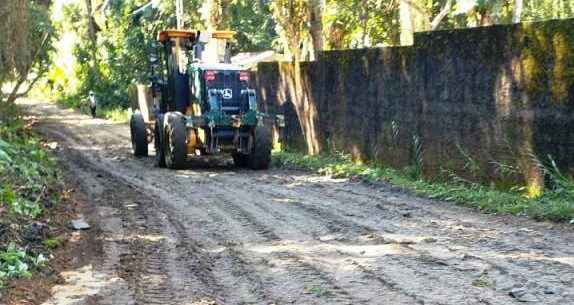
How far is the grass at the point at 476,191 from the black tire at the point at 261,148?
800mm

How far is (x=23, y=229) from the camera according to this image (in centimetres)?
880

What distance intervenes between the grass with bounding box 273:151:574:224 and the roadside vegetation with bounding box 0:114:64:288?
17.1ft

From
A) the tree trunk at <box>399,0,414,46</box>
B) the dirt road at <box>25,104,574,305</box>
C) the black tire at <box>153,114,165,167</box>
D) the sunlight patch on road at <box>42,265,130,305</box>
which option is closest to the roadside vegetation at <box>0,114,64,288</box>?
the sunlight patch on road at <box>42,265,130,305</box>

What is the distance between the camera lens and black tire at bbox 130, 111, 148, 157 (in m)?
19.1

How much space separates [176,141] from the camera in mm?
15961

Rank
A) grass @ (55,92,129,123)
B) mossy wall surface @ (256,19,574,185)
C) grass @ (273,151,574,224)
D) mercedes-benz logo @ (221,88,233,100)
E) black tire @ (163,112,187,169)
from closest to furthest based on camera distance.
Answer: grass @ (273,151,574,224), mossy wall surface @ (256,19,574,185), black tire @ (163,112,187,169), mercedes-benz logo @ (221,88,233,100), grass @ (55,92,129,123)

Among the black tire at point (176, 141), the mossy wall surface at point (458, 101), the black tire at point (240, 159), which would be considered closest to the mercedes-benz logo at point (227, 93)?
the black tire at point (176, 141)

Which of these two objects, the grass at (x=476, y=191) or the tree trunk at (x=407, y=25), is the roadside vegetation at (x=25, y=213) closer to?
the grass at (x=476, y=191)

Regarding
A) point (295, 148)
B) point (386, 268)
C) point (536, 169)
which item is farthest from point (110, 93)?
point (386, 268)

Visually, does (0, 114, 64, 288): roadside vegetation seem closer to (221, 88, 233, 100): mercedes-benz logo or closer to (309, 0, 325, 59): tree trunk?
(221, 88, 233, 100): mercedes-benz logo

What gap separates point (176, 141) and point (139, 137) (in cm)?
341

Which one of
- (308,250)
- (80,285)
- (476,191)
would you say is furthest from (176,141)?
(80,285)

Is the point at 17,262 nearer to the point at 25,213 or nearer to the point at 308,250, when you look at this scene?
the point at 25,213

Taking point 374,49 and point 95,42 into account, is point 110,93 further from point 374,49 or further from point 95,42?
point 374,49
